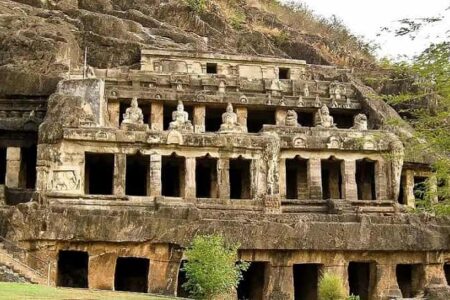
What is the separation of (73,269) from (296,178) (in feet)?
33.0

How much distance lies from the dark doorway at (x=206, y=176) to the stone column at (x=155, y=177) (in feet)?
5.49

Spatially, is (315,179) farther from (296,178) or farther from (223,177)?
(223,177)

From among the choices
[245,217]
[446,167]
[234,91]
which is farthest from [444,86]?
[234,91]

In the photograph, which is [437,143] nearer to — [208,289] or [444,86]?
[444,86]

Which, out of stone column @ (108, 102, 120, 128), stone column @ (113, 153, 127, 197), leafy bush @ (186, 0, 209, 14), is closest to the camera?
stone column @ (113, 153, 127, 197)

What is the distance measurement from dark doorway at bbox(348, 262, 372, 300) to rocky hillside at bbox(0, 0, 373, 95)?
15742mm

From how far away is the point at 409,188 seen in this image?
29797mm

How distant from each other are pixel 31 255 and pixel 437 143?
1285cm

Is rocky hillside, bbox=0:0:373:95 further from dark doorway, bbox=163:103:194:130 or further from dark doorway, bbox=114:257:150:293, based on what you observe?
dark doorway, bbox=114:257:150:293

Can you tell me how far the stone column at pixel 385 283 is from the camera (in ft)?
76.9

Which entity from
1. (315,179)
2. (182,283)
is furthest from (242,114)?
(182,283)

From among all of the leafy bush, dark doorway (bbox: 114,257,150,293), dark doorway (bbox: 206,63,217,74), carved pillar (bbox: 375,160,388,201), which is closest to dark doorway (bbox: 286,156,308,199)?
carved pillar (bbox: 375,160,388,201)

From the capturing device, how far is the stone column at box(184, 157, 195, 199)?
25.8 meters

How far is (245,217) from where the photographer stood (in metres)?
23.4
